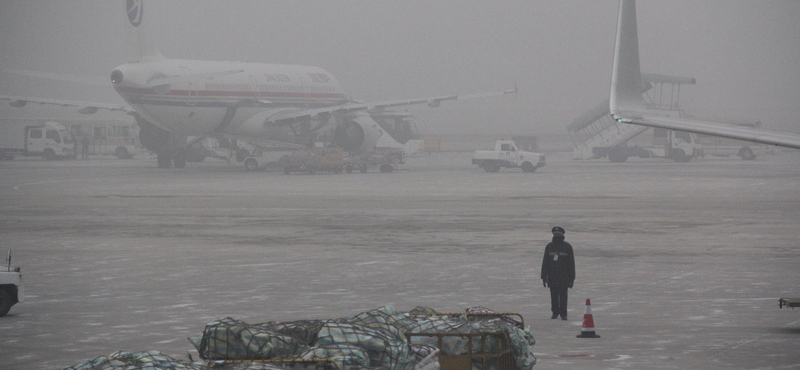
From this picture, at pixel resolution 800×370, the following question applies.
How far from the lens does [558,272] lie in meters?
16.9

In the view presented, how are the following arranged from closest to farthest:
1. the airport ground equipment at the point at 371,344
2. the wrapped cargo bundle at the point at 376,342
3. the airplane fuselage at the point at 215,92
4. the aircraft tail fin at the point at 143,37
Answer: the airport ground equipment at the point at 371,344
the wrapped cargo bundle at the point at 376,342
the airplane fuselage at the point at 215,92
the aircraft tail fin at the point at 143,37

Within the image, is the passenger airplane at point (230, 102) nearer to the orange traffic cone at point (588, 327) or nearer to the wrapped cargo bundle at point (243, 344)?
the orange traffic cone at point (588, 327)

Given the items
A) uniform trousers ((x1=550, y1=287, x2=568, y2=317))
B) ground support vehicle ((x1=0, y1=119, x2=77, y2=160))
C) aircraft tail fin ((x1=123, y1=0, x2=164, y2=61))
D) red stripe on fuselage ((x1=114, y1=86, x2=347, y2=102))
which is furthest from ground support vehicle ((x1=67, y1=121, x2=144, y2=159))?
uniform trousers ((x1=550, y1=287, x2=568, y2=317))

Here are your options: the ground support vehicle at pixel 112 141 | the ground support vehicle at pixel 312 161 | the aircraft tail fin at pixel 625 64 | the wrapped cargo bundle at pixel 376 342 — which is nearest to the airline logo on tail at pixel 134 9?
the ground support vehicle at pixel 312 161

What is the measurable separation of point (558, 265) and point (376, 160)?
5175 centimetres

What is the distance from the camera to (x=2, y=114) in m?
133

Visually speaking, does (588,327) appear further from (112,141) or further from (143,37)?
(112,141)

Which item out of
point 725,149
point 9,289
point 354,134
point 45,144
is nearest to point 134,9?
point 354,134

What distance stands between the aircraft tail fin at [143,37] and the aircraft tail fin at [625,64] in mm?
57285

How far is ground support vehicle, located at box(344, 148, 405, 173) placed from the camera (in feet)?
222

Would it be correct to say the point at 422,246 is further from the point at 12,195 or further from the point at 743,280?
the point at 12,195

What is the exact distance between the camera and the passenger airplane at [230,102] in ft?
208

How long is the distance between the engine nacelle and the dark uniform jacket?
174 feet

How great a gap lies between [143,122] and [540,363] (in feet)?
200
